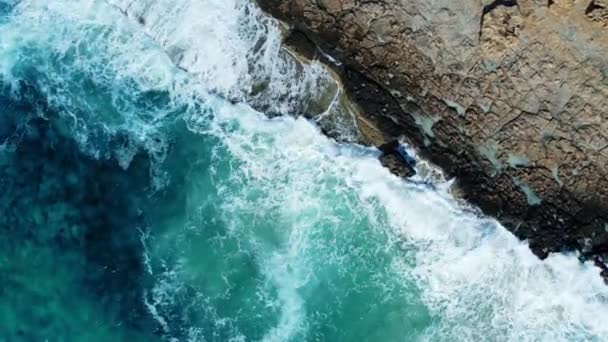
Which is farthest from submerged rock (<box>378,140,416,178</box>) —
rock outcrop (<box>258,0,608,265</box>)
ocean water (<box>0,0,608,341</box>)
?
rock outcrop (<box>258,0,608,265</box>)

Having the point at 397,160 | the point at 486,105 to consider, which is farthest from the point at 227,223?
the point at 486,105

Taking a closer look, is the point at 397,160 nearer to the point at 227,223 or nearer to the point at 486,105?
the point at 486,105

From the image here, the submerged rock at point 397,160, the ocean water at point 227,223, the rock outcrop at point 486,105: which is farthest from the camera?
the submerged rock at point 397,160

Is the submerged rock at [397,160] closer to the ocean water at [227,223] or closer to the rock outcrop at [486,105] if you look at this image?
the ocean water at [227,223]

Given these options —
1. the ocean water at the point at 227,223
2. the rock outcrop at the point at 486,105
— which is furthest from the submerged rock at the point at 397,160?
the rock outcrop at the point at 486,105

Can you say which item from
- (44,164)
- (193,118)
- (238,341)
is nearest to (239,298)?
(238,341)

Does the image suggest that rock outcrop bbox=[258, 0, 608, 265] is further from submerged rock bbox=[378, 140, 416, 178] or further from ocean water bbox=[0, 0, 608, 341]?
ocean water bbox=[0, 0, 608, 341]

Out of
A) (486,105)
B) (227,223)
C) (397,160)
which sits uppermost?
(486,105)
